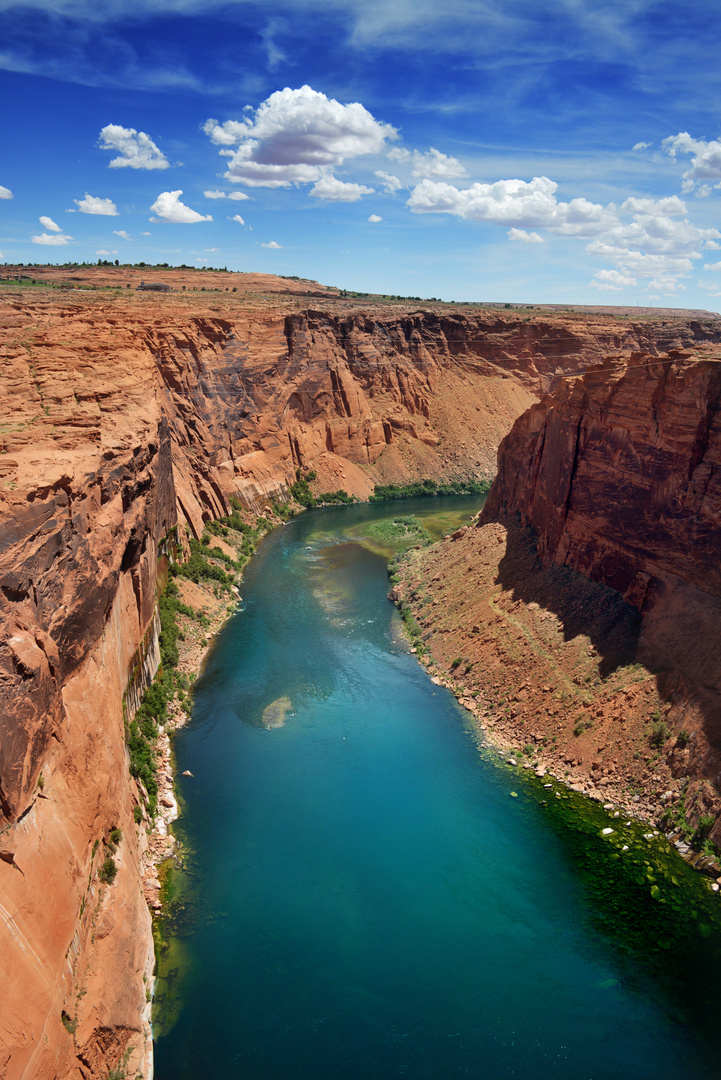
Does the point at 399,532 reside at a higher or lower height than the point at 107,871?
lower

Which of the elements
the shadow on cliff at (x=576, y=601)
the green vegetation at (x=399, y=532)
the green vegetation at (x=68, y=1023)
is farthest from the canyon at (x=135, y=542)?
the green vegetation at (x=399, y=532)

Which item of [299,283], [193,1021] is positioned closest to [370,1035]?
[193,1021]

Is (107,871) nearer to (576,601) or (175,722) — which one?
(175,722)

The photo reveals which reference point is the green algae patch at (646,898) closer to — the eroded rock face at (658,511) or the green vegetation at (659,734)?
the eroded rock face at (658,511)

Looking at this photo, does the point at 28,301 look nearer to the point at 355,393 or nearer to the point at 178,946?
the point at 355,393

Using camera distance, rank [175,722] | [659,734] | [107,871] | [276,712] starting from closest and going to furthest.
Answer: [107,871]
[659,734]
[175,722]
[276,712]

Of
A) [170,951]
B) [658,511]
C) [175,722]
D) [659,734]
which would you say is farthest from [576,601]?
[170,951]

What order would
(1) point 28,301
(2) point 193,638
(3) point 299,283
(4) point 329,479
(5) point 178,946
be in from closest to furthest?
(5) point 178,946
(2) point 193,638
(1) point 28,301
(4) point 329,479
(3) point 299,283
